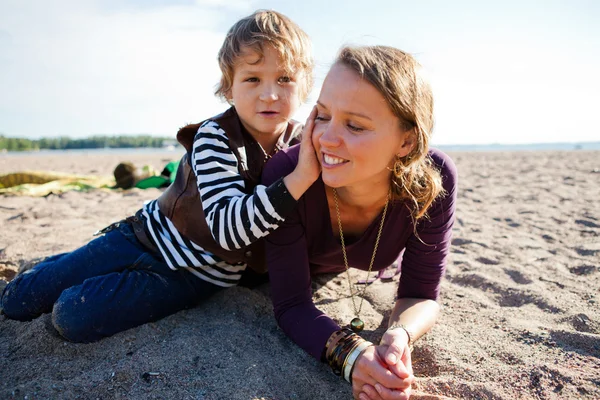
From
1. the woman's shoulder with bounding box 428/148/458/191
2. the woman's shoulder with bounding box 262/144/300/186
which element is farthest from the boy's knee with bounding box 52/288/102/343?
the woman's shoulder with bounding box 428/148/458/191

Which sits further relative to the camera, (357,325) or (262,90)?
(262,90)

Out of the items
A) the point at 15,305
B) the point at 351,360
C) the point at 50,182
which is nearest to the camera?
the point at 351,360

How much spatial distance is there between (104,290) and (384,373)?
1.58 meters

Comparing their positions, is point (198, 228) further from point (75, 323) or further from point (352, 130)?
point (352, 130)

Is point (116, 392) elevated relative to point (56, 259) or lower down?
lower down

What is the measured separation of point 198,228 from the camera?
2.35 metres

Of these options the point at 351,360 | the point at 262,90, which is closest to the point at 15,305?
the point at 262,90

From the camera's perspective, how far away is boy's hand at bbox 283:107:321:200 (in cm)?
193

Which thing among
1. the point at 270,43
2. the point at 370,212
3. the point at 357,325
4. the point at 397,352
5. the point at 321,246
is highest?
the point at 270,43

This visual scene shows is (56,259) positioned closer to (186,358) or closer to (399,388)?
(186,358)

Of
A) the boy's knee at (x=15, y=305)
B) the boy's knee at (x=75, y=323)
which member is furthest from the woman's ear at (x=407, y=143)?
the boy's knee at (x=15, y=305)

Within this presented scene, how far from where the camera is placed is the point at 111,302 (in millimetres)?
2295

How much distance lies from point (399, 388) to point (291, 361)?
0.57 metres

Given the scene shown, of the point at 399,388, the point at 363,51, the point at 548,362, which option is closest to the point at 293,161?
the point at 363,51
